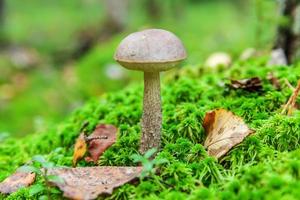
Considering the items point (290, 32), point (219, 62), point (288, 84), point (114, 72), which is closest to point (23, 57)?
point (114, 72)

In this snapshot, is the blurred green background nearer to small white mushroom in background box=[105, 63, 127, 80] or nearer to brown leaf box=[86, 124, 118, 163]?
small white mushroom in background box=[105, 63, 127, 80]

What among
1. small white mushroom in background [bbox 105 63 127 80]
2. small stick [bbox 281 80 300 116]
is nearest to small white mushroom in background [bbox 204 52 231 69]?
small stick [bbox 281 80 300 116]

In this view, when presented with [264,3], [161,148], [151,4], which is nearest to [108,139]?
[161,148]

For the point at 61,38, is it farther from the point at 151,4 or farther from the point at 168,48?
the point at 168,48

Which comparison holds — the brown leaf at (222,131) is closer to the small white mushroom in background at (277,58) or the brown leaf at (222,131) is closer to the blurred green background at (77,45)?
the small white mushroom in background at (277,58)

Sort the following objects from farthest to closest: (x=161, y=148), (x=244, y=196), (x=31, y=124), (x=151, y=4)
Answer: (x=151, y=4)
(x=31, y=124)
(x=161, y=148)
(x=244, y=196)
